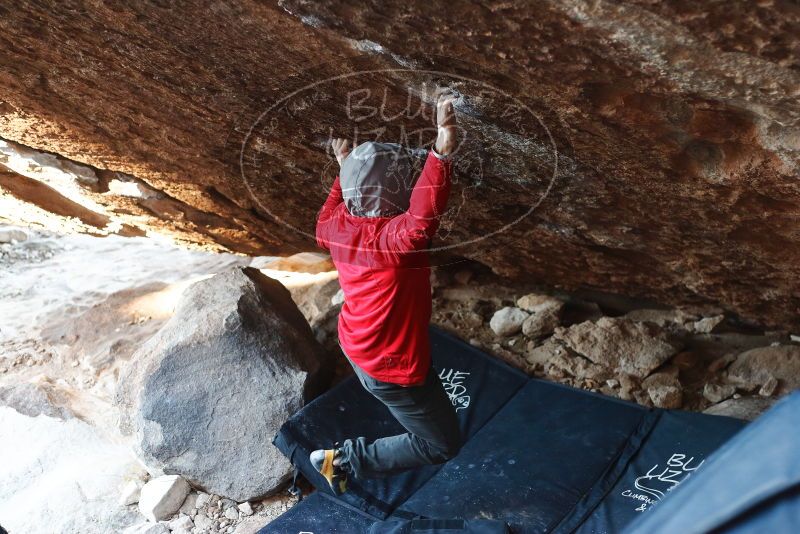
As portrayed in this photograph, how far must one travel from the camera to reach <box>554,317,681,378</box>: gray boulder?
3582 millimetres

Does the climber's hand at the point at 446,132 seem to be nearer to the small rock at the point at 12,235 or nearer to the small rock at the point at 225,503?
the small rock at the point at 225,503

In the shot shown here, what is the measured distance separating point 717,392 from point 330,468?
1.94 metres

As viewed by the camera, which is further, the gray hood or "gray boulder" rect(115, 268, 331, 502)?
"gray boulder" rect(115, 268, 331, 502)

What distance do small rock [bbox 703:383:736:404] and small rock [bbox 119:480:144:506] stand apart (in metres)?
2.73

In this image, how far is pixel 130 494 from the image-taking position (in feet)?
10.4

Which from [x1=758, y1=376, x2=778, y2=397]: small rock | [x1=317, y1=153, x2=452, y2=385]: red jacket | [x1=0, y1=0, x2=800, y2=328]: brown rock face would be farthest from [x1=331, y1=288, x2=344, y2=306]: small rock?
[x1=758, y1=376, x2=778, y2=397]: small rock

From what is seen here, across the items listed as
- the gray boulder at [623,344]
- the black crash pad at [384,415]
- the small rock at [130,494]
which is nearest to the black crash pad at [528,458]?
the black crash pad at [384,415]

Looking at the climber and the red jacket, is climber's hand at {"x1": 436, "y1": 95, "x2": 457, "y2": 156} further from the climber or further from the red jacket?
the red jacket

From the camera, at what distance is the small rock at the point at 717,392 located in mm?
3426

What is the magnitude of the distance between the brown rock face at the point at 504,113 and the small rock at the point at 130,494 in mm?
1567

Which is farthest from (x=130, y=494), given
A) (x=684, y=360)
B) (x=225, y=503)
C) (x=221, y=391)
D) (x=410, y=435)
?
(x=684, y=360)

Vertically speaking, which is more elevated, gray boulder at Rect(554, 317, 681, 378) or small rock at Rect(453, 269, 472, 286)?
gray boulder at Rect(554, 317, 681, 378)

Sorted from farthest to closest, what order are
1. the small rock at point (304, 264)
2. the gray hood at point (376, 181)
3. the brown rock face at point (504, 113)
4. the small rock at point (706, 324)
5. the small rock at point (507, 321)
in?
the small rock at point (304, 264), the small rock at point (507, 321), the small rock at point (706, 324), the gray hood at point (376, 181), the brown rock face at point (504, 113)

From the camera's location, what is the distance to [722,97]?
1752mm
